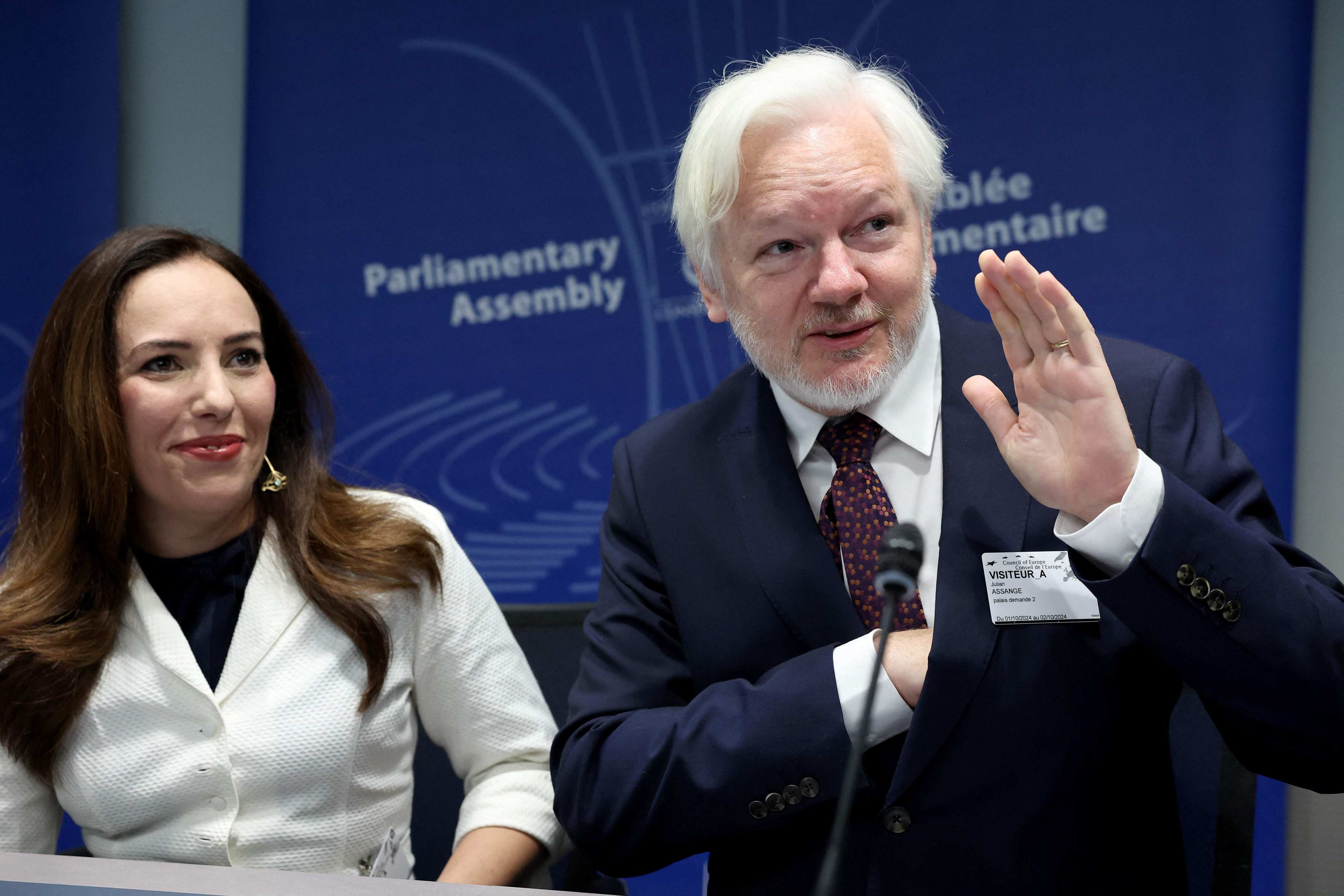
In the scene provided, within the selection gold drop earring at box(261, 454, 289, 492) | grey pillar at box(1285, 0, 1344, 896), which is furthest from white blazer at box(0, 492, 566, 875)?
grey pillar at box(1285, 0, 1344, 896)

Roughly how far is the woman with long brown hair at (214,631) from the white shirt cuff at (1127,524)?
3.36 ft

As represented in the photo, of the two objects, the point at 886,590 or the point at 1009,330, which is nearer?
the point at 886,590

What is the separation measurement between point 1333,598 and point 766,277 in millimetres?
813

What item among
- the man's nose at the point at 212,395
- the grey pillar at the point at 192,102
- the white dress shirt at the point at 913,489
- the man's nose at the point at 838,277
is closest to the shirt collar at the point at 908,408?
the white dress shirt at the point at 913,489

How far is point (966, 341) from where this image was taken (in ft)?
5.71

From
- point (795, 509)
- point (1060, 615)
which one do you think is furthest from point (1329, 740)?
point (795, 509)

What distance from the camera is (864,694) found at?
1485mm

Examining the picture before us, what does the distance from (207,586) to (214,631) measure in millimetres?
90

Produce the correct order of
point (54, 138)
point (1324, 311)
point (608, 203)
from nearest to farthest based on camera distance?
point (1324, 311) < point (608, 203) < point (54, 138)

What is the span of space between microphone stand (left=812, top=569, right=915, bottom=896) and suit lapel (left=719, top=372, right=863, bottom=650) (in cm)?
48

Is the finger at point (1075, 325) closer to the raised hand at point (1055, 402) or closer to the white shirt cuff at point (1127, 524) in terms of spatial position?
the raised hand at point (1055, 402)

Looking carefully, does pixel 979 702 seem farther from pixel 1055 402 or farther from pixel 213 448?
pixel 213 448

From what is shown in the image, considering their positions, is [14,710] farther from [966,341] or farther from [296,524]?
[966,341]

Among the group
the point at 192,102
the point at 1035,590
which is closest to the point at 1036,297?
the point at 1035,590
